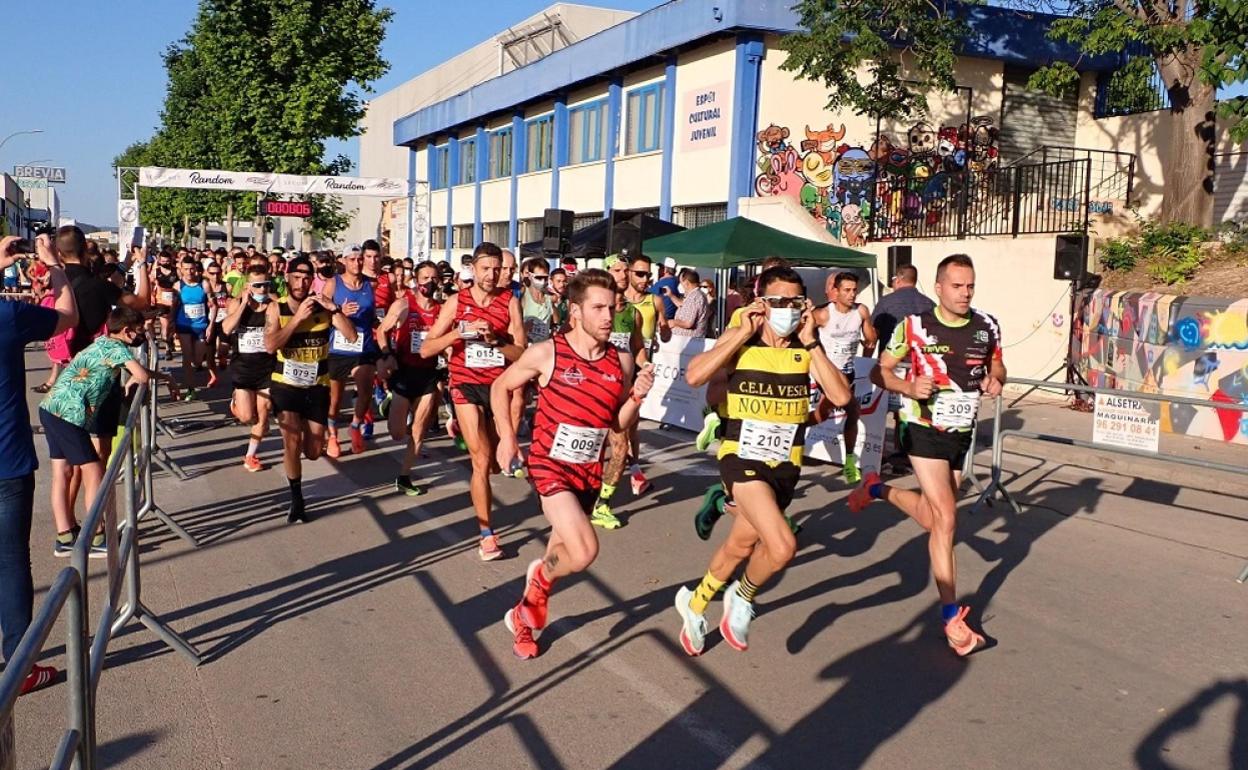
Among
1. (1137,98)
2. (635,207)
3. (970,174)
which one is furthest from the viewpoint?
(635,207)

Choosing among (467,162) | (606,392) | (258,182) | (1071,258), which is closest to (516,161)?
(467,162)

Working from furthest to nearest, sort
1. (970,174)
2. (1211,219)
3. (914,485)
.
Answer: (970,174) → (1211,219) → (914,485)

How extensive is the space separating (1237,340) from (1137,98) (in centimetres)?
1372

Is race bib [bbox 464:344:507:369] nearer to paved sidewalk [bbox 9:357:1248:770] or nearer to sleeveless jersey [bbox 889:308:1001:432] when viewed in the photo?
paved sidewalk [bbox 9:357:1248:770]

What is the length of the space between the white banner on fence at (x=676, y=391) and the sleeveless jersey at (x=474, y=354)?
563 centimetres

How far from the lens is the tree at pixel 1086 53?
637 inches

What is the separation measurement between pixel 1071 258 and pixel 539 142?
22.6m

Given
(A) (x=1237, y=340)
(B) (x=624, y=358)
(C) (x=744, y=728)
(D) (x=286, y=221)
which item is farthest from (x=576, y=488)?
(D) (x=286, y=221)

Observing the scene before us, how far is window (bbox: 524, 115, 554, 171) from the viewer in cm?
3562

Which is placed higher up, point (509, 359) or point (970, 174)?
point (970, 174)

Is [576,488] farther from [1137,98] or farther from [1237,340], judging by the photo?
[1137,98]

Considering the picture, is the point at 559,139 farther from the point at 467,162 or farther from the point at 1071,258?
the point at 1071,258

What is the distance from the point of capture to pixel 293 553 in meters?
7.77

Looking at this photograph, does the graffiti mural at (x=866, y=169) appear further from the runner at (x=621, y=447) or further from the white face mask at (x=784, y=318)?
the white face mask at (x=784, y=318)
